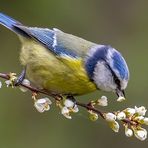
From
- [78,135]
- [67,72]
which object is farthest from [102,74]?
[78,135]

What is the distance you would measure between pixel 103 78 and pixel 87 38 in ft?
10.2

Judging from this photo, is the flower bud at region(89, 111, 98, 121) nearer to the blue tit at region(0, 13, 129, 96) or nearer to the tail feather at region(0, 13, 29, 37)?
the blue tit at region(0, 13, 129, 96)

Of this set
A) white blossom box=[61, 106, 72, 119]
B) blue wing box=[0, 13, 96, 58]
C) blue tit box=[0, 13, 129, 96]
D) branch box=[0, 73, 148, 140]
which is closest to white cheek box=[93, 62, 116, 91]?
blue tit box=[0, 13, 129, 96]

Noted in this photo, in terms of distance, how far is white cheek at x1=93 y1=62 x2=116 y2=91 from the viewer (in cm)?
404

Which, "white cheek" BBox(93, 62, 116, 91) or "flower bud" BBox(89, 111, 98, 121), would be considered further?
"white cheek" BBox(93, 62, 116, 91)

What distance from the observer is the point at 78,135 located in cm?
635

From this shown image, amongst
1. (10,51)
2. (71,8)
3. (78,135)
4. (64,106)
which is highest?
(71,8)

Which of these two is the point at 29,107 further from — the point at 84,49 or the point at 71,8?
the point at 84,49

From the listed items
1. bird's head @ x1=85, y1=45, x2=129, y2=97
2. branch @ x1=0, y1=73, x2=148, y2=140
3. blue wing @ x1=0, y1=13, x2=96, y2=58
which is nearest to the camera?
branch @ x1=0, y1=73, x2=148, y2=140

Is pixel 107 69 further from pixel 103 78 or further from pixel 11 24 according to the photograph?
pixel 11 24

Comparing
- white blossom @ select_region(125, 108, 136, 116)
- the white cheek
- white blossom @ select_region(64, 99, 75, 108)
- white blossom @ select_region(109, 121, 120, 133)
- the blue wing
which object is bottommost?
white blossom @ select_region(109, 121, 120, 133)

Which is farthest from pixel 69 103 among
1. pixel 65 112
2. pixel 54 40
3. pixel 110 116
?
pixel 54 40

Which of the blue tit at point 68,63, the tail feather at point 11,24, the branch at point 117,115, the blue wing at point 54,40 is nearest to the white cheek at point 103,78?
the blue tit at point 68,63

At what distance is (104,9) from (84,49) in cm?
343
